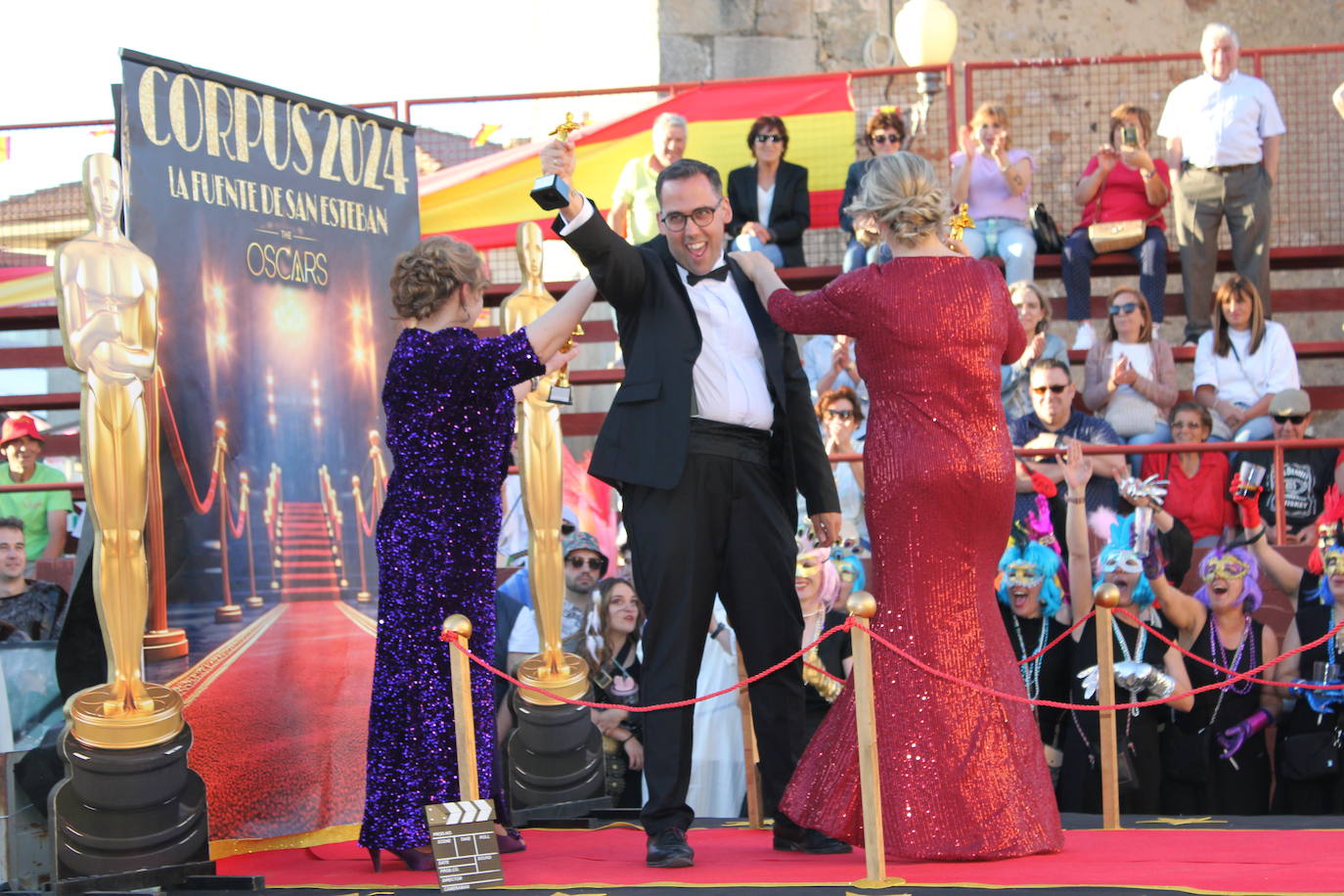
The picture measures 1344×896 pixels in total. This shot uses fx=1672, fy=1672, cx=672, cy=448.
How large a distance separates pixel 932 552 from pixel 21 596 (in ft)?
13.2

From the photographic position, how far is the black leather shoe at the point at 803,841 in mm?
4387

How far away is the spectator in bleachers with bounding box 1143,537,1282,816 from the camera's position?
20.8 feet

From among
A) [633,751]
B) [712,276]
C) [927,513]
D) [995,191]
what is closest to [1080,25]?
[995,191]

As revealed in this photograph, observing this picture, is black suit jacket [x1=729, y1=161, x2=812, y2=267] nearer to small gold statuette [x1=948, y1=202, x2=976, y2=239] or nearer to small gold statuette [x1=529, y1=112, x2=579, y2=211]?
small gold statuette [x1=948, y1=202, x2=976, y2=239]

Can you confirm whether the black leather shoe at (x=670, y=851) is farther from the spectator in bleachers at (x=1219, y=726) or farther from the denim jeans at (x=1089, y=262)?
the denim jeans at (x=1089, y=262)

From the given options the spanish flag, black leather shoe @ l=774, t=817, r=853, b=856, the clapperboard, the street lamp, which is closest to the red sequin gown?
black leather shoe @ l=774, t=817, r=853, b=856

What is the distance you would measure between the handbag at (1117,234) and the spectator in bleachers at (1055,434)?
2254mm

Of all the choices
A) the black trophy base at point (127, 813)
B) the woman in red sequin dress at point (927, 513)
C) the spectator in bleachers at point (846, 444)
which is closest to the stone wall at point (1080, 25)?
the spectator in bleachers at point (846, 444)

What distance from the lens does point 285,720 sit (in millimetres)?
5285

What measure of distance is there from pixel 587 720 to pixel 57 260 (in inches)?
95.2

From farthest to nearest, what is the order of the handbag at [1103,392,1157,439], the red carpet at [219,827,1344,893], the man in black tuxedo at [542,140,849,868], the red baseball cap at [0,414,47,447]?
the red baseball cap at [0,414,47,447] → the handbag at [1103,392,1157,439] → the man in black tuxedo at [542,140,849,868] → the red carpet at [219,827,1344,893]

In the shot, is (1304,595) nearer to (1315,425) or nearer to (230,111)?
(230,111)

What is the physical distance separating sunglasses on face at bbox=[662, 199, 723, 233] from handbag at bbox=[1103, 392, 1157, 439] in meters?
4.22

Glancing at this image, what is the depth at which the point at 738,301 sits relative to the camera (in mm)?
4574
